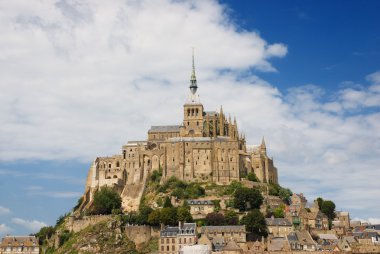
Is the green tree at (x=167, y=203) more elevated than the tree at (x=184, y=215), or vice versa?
the green tree at (x=167, y=203)

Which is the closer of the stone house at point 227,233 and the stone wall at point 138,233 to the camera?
the stone house at point 227,233

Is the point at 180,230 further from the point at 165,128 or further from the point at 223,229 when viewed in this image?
the point at 165,128

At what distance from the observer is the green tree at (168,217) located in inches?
3319

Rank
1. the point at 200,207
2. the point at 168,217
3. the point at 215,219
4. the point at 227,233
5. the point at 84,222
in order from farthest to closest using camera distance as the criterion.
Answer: the point at 84,222, the point at 200,207, the point at 215,219, the point at 168,217, the point at 227,233

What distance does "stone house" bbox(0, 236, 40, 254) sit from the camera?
9275 cm

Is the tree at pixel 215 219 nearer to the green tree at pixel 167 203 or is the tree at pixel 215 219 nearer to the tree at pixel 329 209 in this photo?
the green tree at pixel 167 203

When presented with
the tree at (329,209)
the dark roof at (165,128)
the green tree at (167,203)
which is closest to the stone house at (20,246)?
the green tree at (167,203)

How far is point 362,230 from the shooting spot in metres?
90.9

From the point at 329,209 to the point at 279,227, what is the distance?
15788mm

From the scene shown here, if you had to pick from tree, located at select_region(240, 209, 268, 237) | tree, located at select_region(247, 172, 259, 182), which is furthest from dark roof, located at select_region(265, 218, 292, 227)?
tree, located at select_region(247, 172, 259, 182)

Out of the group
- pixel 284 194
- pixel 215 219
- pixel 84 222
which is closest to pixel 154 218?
pixel 215 219

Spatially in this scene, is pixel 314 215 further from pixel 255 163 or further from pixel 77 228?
pixel 77 228

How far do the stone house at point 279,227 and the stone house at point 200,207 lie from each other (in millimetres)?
10131

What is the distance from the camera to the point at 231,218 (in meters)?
87.6
